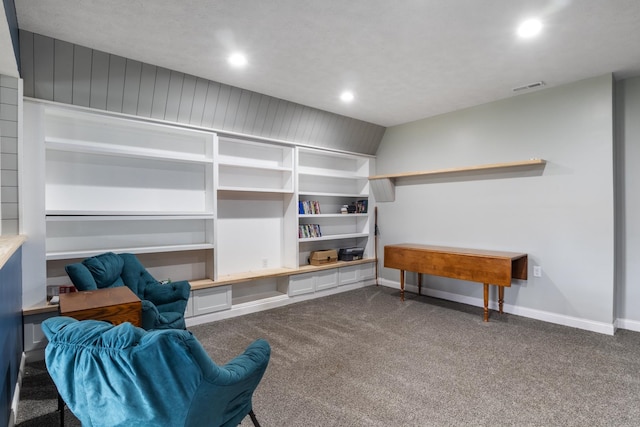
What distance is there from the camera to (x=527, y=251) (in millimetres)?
3865

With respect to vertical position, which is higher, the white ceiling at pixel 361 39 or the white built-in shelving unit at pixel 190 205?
the white ceiling at pixel 361 39

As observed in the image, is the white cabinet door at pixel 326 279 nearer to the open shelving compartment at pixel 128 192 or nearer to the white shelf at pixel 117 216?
the open shelving compartment at pixel 128 192

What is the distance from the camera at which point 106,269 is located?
8.43ft

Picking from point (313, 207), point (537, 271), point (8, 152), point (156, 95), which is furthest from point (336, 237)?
point (8, 152)

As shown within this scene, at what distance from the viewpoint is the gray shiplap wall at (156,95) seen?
2.69 m

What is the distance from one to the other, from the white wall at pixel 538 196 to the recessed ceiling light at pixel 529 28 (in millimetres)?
1433

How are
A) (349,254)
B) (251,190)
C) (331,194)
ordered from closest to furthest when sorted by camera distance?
(251,190), (331,194), (349,254)

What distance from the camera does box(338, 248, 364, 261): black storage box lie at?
516cm

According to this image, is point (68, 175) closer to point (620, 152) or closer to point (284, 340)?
point (284, 340)

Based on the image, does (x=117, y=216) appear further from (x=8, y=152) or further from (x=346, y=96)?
(x=346, y=96)

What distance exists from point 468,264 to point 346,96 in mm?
2343

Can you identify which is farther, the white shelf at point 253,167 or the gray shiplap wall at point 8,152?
the white shelf at point 253,167

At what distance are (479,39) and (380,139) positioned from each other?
2.81 meters

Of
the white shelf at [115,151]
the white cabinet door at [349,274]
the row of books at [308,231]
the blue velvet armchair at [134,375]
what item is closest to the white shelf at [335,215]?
the row of books at [308,231]
